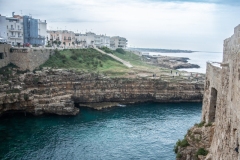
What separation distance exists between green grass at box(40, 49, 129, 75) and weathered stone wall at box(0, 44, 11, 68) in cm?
793

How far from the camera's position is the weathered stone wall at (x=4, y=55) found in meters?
53.5

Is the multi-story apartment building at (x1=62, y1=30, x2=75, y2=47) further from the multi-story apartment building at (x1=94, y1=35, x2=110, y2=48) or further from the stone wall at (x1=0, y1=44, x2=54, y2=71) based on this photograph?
the stone wall at (x1=0, y1=44, x2=54, y2=71)

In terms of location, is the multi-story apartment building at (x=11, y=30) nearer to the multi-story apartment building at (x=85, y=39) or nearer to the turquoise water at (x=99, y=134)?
the turquoise water at (x=99, y=134)

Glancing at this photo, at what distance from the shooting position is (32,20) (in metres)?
75.4

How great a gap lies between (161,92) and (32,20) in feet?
143

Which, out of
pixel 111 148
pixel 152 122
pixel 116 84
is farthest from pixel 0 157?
pixel 116 84

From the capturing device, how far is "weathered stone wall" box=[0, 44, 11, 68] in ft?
176

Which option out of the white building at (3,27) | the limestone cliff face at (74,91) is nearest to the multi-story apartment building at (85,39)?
the white building at (3,27)

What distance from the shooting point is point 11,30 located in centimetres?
6888

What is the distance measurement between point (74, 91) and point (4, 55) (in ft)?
55.4

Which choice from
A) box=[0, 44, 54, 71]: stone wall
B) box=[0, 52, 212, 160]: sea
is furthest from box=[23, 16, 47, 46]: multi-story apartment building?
box=[0, 52, 212, 160]: sea

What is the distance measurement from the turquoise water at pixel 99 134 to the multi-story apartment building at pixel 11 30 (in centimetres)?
2742

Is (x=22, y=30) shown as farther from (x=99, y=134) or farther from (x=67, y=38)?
(x=99, y=134)

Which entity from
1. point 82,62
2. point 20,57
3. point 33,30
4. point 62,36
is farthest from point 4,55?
point 62,36
